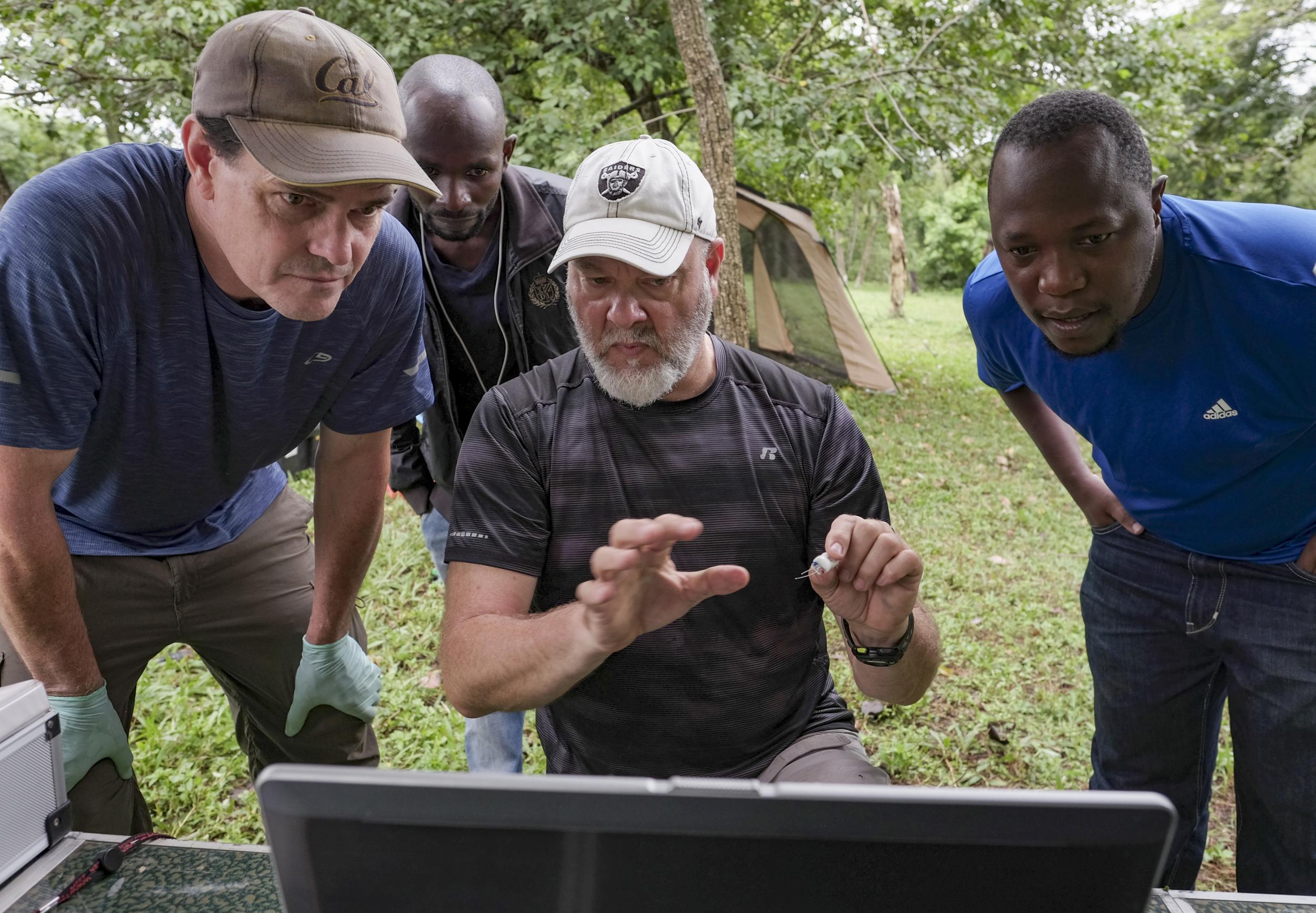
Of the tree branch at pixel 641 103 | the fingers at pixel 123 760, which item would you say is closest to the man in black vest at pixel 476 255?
the fingers at pixel 123 760

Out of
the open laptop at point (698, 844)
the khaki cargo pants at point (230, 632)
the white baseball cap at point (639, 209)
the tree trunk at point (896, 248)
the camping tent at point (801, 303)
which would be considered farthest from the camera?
the tree trunk at point (896, 248)

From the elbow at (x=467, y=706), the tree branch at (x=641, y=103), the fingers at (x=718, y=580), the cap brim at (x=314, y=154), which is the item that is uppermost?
the tree branch at (x=641, y=103)

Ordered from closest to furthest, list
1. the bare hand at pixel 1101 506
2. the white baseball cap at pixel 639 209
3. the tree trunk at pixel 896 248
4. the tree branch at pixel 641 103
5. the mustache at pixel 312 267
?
the mustache at pixel 312 267, the white baseball cap at pixel 639 209, the bare hand at pixel 1101 506, the tree branch at pixel 641 103, the tree trunk at pixel 896 248

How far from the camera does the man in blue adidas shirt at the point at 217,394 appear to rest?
1.79 m

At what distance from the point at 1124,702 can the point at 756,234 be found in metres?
7.37

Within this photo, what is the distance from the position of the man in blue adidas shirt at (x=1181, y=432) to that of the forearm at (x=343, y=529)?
1619mm

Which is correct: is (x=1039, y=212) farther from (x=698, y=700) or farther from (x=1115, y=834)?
(x=1115, y=834)

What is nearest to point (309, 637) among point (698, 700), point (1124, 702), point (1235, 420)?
point (698, 700)

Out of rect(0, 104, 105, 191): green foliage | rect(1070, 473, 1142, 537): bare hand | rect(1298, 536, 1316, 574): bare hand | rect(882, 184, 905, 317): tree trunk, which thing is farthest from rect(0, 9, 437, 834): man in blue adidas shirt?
rect(882, 184, 905, 317): tree trunk

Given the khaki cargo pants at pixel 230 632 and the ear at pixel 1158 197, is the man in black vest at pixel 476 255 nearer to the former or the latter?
the khaki cargo pants at pixel 230 632

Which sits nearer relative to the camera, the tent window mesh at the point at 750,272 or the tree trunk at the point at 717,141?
the tree trunk at the point at 717,141

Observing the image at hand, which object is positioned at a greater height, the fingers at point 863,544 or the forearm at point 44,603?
the fingers at point 863,544

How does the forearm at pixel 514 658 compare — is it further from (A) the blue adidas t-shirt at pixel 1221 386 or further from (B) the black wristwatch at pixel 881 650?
(A) the blue adidas t-shirt at pixel 1221 386

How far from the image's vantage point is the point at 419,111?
8.51ft
